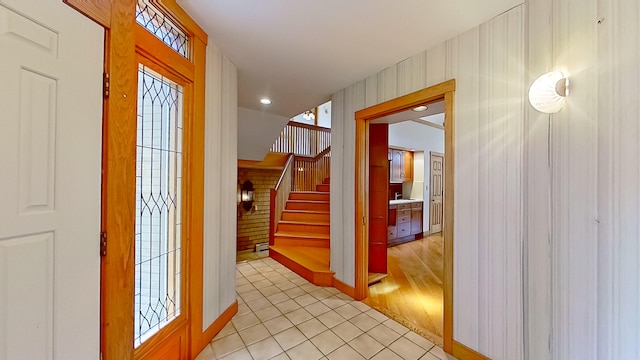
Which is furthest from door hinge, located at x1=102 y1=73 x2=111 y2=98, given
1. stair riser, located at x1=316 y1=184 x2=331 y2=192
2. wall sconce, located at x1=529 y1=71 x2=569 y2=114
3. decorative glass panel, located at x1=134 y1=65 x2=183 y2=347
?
stair riser, located at x1=316 y1=184 x2=331 y2=192

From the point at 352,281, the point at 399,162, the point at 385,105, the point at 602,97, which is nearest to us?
the point at 602,97

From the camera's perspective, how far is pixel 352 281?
284cm

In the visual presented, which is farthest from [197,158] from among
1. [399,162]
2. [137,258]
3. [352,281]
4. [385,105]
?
[399,162]

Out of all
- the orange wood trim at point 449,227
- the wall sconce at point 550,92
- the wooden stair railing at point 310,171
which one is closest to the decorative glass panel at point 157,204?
the orange wood trim at point 449,227

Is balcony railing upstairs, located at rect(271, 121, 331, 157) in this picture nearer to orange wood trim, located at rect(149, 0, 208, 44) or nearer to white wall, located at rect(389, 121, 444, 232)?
white wall, located at rect(389, 121, 444, 232)

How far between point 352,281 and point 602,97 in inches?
100

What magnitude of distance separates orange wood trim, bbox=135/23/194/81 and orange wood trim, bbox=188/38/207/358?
0.10m

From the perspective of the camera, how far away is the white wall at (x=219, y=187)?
6.55ft

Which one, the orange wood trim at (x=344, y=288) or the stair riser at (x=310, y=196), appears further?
the stair riser at (x=310, y=196)

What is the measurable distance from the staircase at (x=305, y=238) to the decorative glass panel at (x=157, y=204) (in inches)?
74.3

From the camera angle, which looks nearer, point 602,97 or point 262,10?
point 602,97

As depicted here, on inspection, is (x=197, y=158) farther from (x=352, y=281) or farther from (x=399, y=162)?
(x=399, y=162)

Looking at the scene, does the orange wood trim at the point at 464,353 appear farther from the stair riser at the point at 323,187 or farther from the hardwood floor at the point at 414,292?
the stair riser at the point at 323,187

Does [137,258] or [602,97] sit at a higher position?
[602,97]
